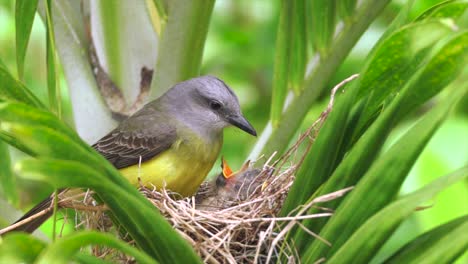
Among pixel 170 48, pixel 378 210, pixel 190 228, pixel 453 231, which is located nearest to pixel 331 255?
pixel 378 210

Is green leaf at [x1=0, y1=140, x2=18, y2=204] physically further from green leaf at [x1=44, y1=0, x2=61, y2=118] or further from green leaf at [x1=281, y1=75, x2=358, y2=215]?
green leaf at [x1=281, y1=75, x2=358, y2=215]

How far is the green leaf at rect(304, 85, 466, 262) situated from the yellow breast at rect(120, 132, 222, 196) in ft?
3.23

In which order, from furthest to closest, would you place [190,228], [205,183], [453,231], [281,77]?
[205,183] < [281,77] < [190,228] < [453,231]

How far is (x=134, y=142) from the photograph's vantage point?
2785 millimetres

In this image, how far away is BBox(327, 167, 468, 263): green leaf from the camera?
1.39 meters

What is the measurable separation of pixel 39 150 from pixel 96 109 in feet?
4.37

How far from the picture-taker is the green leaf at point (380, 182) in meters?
1.52

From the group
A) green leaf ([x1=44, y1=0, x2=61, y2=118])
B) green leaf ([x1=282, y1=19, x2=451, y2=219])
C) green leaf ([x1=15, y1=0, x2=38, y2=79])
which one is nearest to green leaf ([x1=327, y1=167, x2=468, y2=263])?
green leaf ([x1=282, y1=19, x2=451, y2=219])

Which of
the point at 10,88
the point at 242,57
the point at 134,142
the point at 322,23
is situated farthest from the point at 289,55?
the point at 242,57

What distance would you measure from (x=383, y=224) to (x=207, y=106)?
60.4 inches

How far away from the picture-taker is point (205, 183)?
3.14 metres

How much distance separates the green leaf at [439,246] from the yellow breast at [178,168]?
3.57ft

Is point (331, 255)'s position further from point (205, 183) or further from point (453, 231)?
point (205, 183)

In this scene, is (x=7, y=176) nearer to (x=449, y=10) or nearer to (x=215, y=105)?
(x=215, y=105)
